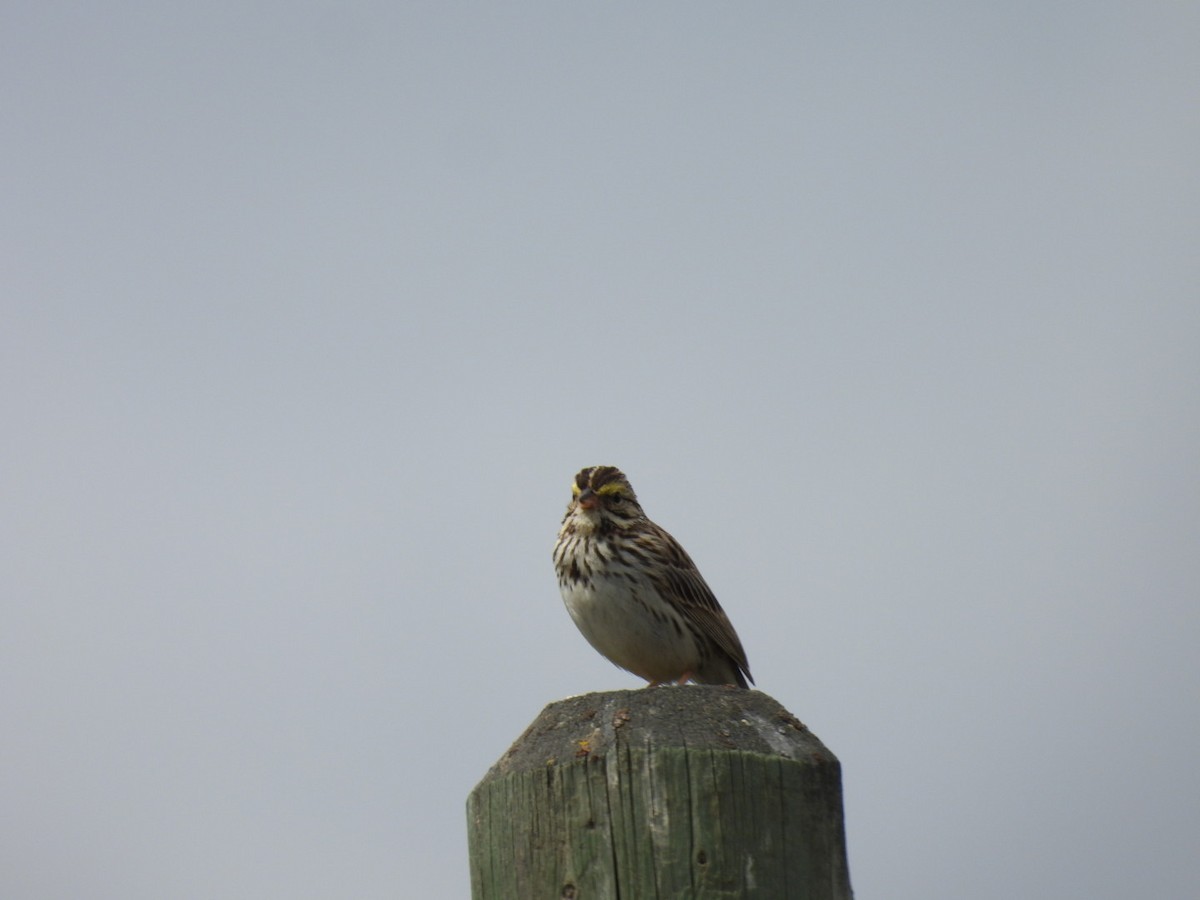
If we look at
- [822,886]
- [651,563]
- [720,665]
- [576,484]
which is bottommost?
[822,886]

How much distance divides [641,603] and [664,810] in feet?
17.5

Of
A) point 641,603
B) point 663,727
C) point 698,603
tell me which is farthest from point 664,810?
point 698,603

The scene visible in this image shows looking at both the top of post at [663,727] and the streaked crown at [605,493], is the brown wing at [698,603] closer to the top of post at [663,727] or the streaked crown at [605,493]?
the streaked crown at [605,493]

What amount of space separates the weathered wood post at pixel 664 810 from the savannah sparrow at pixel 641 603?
16.4ft

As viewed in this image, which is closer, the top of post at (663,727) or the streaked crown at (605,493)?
the top of post at (663,727)

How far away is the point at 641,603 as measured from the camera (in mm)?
9312

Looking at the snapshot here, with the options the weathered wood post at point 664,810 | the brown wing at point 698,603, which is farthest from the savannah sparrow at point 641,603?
the weathered wood post at point 664,810

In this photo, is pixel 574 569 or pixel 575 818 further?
pixel 574 569

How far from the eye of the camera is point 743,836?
13.0 ft

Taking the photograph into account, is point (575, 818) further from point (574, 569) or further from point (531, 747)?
point (574, 569)

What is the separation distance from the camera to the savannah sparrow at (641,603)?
9.29 m

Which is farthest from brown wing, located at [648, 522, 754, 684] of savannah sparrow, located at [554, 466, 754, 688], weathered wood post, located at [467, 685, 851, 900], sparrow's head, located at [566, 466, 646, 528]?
weathered wood post, located at [467, 685, 851, 900]

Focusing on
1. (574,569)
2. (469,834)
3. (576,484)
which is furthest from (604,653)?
(469,834)

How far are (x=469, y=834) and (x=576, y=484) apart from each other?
5837 millimetres
